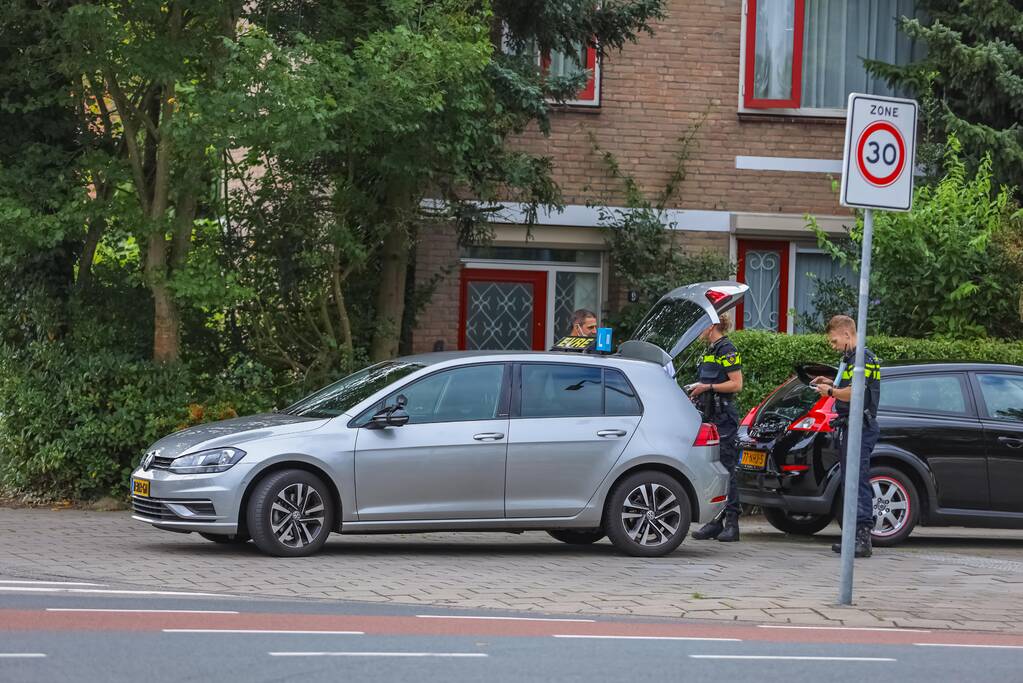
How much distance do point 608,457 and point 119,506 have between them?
5537mm

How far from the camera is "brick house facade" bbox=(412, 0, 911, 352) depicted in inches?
819

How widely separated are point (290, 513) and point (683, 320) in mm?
3840

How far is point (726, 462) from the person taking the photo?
1439 cm

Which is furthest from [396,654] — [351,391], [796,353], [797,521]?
[796,353]

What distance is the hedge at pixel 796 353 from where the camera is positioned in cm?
Result: 1725

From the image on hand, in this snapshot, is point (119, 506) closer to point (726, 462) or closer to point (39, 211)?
point (39, 211)

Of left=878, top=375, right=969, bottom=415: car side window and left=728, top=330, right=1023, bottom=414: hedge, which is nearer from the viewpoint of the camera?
left=878, top=375, right=969, bottom=415: car side window

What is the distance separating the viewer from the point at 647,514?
43.8ft

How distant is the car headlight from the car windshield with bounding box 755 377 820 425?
5.14 meters

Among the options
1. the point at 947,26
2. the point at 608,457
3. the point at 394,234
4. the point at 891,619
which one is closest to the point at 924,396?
the point at 608,457

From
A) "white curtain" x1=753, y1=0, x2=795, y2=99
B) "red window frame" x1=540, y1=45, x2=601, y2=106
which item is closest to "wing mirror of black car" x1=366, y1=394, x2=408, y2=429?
"red window frame" x1=540, y1=45, x2=601, y2=106

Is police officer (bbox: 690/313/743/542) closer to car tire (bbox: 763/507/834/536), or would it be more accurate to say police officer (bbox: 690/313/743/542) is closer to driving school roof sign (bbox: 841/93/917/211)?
car tire (bbox: 763/507/834/536)

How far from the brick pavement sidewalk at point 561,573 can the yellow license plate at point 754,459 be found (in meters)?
0.70

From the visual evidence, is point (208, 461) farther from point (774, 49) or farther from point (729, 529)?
point (774, 49)
